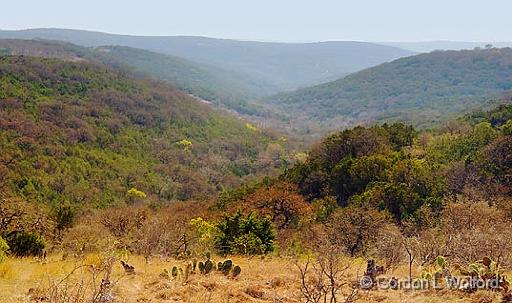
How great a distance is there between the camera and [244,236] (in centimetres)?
1445

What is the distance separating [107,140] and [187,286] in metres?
77.8

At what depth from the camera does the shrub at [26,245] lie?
1200 cm

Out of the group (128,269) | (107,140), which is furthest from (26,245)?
(107,140)

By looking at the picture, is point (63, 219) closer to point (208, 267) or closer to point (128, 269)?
point (128, 269)

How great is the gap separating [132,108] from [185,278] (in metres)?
99.1

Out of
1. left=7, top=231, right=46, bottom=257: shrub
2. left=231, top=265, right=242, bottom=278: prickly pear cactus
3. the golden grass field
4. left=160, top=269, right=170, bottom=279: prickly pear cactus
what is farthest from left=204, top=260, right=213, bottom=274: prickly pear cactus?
left=7, top=231, right=46, bottom=257: shrub

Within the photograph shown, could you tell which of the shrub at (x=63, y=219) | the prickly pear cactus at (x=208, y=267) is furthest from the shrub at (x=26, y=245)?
the shrub at (x=63, y=219)

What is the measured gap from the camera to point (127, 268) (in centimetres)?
938

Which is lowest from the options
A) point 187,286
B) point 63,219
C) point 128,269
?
point 63,219

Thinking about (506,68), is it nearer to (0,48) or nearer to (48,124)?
(48,124)

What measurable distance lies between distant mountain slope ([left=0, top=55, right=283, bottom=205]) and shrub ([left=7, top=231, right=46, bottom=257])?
38408mm

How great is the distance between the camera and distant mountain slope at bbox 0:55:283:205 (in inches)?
2491

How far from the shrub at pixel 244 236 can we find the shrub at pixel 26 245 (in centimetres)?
471

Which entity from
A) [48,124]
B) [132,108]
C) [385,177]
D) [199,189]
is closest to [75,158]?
[48,124]
